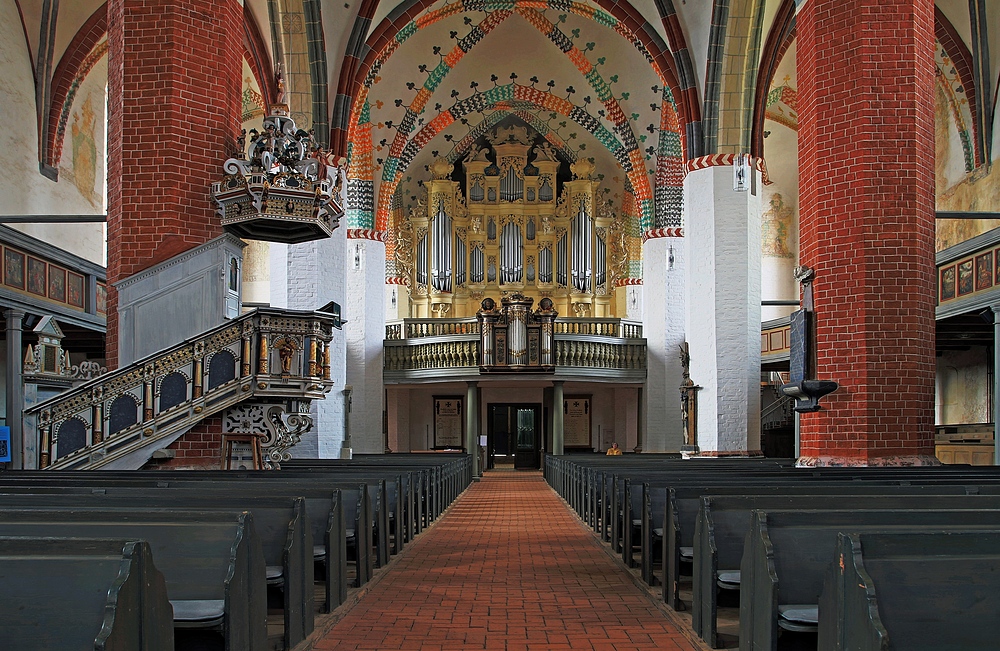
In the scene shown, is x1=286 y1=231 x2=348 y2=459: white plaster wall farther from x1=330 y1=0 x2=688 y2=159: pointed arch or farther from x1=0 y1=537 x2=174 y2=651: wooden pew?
x1=0 y1=537 x2=174 y2=651: wooden pew

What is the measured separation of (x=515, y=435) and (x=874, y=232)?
19274 millimetres

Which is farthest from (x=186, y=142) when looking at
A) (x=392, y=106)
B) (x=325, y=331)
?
(x=392, y=106)

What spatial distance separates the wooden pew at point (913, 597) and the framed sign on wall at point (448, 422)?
25773mm

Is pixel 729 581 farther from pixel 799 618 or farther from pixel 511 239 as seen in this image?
pixel 511 239

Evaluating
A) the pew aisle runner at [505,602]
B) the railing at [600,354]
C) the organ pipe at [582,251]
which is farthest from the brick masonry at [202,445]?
the organ pipe at [582,251]

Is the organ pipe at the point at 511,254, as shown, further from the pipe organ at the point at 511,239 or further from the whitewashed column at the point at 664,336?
the whitewashed column at the point at 664,336

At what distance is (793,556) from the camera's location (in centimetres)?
384

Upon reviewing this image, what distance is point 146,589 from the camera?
291cm

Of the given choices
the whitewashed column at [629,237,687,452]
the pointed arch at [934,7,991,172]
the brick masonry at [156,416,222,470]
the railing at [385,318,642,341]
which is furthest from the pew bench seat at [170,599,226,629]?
the railing at [385,318,642,341]

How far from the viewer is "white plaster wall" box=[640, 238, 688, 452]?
77.8 feet

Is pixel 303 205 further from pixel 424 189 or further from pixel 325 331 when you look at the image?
pixel 424 189

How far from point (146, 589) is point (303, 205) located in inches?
329

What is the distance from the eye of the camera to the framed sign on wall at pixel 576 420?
28.6m

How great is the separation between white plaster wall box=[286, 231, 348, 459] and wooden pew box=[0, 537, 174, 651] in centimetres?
1323
